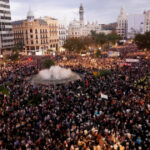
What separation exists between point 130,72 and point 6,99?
18.0 m

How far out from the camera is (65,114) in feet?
52.5

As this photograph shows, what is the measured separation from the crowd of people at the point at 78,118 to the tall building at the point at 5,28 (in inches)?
2019

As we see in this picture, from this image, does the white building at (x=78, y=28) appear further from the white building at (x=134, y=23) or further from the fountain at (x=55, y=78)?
the fountain at (x=55, y=78)

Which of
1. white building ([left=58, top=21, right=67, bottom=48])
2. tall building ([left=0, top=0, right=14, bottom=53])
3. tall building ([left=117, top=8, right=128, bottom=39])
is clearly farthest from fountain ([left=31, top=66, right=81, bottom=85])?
tall building ([left=117, top=8, right=128, bottom=39])

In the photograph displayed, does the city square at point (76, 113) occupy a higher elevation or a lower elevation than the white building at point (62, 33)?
lower

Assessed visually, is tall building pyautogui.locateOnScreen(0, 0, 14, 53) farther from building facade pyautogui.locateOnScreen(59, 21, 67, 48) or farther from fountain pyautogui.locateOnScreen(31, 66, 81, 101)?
fountain pyautogui.locateOnScreen(31, 66, 81, 101)

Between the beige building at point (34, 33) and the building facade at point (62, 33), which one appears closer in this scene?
the beige building at point (34, 33)

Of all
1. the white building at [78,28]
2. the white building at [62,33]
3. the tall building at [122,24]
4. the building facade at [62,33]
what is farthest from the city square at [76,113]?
the tall building at [122,24]

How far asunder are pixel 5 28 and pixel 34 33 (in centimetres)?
1106

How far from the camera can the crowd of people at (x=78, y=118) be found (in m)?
12.0

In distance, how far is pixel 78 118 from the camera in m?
14.9

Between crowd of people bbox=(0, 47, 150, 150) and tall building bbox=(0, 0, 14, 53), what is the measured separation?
168 feet

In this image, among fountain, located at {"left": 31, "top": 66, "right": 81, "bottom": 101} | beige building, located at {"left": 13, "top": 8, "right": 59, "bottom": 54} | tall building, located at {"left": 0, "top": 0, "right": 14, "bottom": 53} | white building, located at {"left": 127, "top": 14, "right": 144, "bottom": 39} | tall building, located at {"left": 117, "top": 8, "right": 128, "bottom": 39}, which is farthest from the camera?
tall building, located at {"left": 117, "top": 8, "right": 128, "bottom": 39}

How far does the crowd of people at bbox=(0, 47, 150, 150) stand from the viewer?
474 inches
